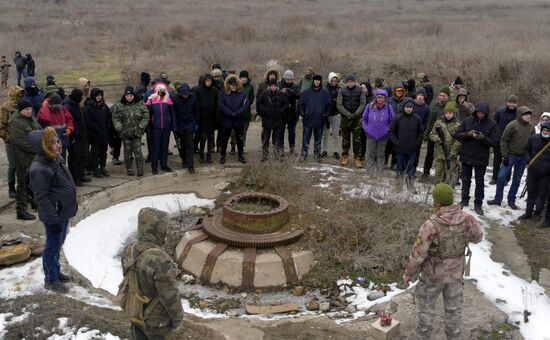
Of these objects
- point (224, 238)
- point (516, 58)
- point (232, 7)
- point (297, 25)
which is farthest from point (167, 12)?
Answer: point (224, 238)

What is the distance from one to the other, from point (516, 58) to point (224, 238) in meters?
14.0

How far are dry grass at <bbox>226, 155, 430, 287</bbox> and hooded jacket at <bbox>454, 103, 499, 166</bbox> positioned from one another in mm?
1203

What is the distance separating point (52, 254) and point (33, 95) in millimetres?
3896

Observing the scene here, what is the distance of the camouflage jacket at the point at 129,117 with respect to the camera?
29.1ft

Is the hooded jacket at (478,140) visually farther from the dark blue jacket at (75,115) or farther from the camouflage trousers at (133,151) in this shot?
the dark blue jacket at (75,115)

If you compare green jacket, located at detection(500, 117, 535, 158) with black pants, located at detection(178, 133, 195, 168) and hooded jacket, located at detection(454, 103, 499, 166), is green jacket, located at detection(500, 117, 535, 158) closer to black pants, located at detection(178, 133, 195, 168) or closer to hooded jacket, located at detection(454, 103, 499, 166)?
hooded jacket, located at detection(454, 103, 499, 166)

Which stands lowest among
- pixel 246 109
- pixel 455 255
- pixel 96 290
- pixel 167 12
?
pixel 96 290

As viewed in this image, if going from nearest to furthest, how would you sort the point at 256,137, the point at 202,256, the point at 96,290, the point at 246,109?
the point at 96,290
the point at 202,256
the point at 246,109
the point at 256,137

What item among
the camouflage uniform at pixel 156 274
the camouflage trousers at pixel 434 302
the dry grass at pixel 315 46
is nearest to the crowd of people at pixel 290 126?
the camouflage trousers at pixel 434 302

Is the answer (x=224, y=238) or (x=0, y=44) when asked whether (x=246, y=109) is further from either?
(x=0, y=44)

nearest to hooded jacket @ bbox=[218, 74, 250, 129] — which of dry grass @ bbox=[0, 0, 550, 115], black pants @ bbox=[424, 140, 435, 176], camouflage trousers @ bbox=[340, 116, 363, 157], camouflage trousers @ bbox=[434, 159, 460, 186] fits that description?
camouflage trousers @ bbox=[340, 116, 363, 157]

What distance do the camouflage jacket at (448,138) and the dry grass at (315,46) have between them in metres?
7.33

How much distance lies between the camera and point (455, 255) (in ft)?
15.0

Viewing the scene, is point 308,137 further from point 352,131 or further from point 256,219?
point 256,219
